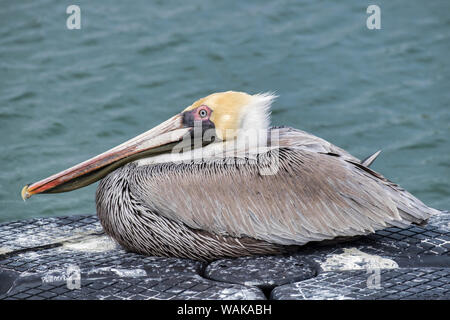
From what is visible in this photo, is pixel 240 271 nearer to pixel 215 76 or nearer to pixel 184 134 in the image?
pixel 184 134

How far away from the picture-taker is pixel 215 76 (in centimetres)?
988

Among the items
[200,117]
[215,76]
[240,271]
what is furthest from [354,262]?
[215,76]

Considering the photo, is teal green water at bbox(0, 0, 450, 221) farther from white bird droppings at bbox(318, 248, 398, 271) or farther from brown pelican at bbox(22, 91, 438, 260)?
white bird droppings at bbox(318, 248, 398, 271)

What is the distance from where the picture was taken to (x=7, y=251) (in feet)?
15.4

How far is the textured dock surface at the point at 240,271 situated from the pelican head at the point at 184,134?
0.37m

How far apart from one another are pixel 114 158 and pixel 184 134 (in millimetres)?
439

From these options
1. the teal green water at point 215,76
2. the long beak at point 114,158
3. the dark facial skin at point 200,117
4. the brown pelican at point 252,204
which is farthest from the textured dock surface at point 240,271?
the teal green water at point 215,76

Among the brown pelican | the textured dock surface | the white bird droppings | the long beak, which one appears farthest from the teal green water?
the white bird droppings

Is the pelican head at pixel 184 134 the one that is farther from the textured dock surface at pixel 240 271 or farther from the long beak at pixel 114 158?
the textured dock surface at pixel 240 271

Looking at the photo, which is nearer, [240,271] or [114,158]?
[240,271]

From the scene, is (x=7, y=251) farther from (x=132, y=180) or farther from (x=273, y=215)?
(x=273, y=215)

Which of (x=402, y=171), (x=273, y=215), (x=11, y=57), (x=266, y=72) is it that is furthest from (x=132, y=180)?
(x=11, y=57)

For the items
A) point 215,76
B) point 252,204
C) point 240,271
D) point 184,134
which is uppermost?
point 215,76

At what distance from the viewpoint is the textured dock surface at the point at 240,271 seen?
4.02 m
